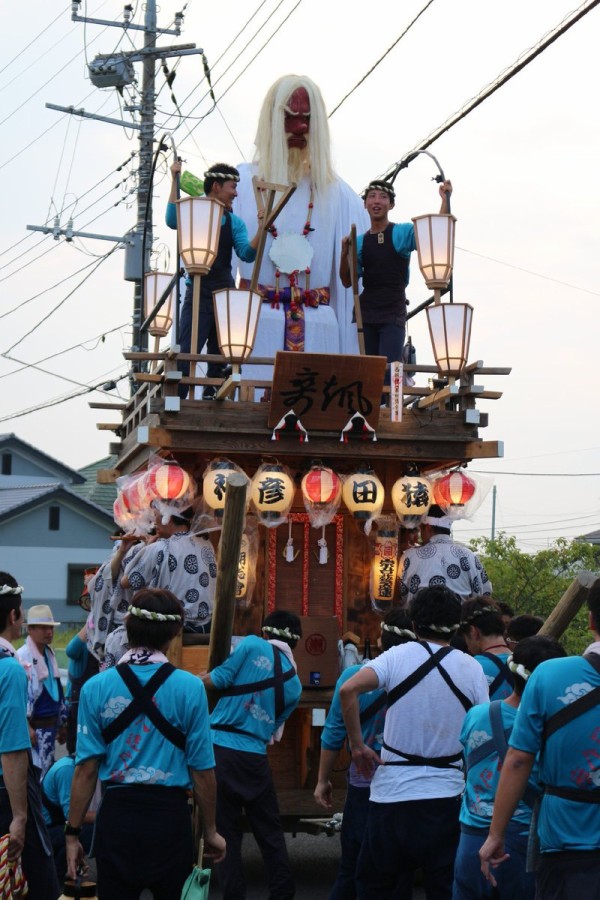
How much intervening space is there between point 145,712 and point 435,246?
6392mm

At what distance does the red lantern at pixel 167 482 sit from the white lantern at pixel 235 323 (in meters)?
1.03

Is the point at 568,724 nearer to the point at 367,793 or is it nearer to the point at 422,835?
the point at 422,835

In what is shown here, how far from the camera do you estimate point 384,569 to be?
10.2 m

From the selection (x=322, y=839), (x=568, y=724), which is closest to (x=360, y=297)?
(x=322, y=839)

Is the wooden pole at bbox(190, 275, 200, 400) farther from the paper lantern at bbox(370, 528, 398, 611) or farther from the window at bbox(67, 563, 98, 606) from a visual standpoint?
the window at bbox(67, 563, 98, 606)

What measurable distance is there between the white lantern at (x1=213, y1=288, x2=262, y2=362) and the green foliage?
60.8 feet

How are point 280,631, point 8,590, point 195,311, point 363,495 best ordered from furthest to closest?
point 195,311, point 363,495, point 280,631, point 8,590

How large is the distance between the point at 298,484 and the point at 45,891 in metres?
5.30

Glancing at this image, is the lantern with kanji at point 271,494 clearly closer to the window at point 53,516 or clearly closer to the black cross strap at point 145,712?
the black cross strap at point 145,712

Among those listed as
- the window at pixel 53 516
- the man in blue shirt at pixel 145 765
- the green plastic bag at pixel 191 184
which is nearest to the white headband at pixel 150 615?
the man in blue shirt at pixel 145 765

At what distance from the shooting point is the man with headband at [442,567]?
9.84m

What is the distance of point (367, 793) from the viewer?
6453 millimetres

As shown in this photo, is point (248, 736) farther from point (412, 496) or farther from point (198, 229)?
point (198, 229)

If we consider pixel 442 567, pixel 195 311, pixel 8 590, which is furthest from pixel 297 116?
pixel 8 590
